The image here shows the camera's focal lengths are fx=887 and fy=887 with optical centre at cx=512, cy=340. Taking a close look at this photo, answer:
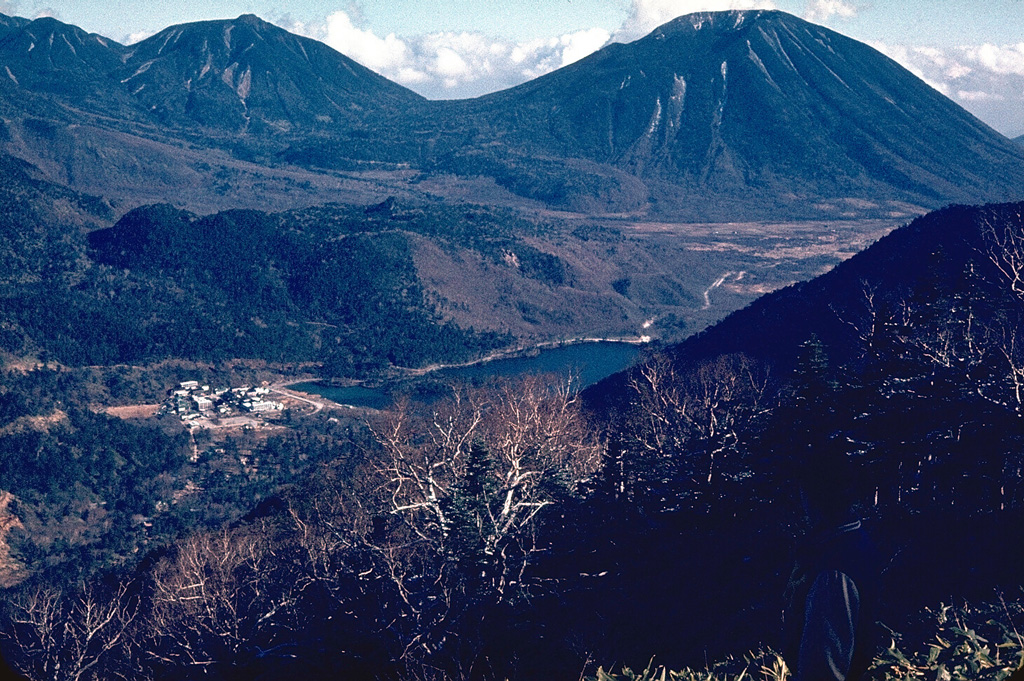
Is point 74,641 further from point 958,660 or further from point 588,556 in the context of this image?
point 958,660

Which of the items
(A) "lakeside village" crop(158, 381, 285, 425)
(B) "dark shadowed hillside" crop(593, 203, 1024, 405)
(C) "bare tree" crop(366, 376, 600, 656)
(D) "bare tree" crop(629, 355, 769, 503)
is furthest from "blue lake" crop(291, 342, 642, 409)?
(C) "bare tree" crop(366, 376, 600, 656)

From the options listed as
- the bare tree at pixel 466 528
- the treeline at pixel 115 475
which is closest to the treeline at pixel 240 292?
the treeline at pixel 115 475

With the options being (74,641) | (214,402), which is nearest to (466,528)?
(74,641)

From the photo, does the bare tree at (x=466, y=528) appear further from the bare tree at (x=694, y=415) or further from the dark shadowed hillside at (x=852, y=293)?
the dark shadowed hillside at (x=852, y=293)

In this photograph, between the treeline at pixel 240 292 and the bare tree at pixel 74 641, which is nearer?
the bare tree at pixel 74 641

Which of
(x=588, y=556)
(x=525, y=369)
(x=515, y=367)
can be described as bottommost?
(x=515, y=367)
